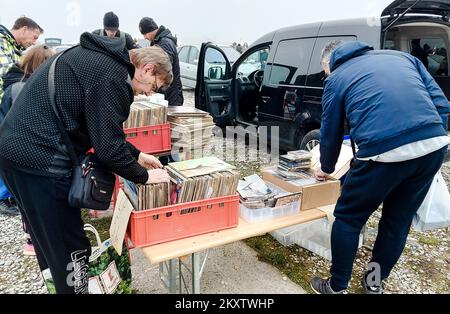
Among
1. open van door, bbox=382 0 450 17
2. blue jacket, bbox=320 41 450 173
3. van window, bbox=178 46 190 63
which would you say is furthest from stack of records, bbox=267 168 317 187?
van window, bbox=178 46 190 63

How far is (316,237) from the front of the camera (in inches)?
114

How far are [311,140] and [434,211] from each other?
6.26ft

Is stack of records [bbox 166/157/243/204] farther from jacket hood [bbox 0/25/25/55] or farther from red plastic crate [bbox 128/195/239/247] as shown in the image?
jacket hood [bbox 0/25/25/55]

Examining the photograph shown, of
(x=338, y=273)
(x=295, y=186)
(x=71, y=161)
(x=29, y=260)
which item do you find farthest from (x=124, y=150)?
(x=29, y=260)

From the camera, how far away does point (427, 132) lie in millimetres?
1799

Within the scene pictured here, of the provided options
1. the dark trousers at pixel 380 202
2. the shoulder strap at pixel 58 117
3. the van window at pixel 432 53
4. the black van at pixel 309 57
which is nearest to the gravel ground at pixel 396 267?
the dark trousers at pixel 380 202

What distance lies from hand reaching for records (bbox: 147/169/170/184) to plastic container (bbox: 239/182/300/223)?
534 mm

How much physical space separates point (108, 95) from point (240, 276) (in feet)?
5.60

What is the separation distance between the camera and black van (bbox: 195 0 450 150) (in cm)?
342

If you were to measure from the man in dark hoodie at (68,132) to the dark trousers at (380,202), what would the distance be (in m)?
1.19

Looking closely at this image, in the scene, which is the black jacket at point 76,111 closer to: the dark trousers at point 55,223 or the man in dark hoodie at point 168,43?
the dark trousers at point 55,223

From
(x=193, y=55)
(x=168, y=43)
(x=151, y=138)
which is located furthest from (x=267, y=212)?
(x=193, y=55)

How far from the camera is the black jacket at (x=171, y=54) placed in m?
4.05
